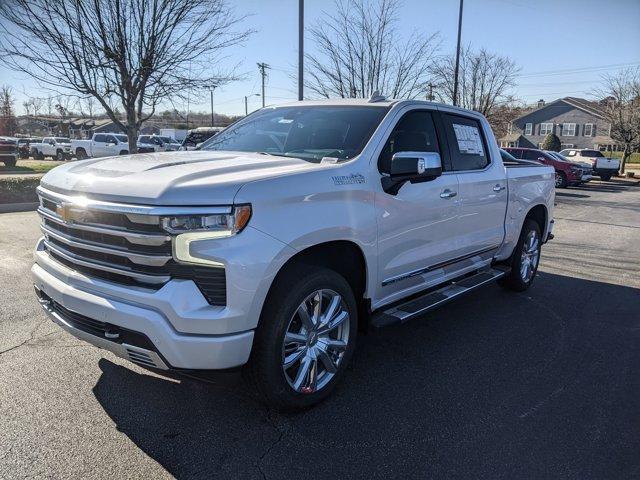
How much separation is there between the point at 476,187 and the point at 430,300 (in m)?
1.23

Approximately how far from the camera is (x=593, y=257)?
27.2 ft

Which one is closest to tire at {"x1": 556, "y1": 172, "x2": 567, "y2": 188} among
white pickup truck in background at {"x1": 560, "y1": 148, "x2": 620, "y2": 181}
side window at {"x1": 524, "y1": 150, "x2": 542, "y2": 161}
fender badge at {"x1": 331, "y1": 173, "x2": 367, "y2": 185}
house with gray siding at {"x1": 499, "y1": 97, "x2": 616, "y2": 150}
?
side window at {"x1": 524, "y1": 150, "x2": 542, "y2": 161}

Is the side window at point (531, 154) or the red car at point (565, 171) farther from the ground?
the side window at point (531, 154)

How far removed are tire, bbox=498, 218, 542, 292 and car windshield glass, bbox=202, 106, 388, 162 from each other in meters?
2.83

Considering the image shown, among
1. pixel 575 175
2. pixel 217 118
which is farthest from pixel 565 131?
pixel 217 118

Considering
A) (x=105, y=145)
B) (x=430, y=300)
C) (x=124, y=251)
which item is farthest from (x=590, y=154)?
(x=124, y=251)

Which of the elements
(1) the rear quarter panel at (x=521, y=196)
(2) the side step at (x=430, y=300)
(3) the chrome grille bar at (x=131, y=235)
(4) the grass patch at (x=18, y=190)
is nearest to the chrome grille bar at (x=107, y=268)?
(3) the chrome grille bar at (x=131, y=235)

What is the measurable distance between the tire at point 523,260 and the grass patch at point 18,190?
1130 centimetres

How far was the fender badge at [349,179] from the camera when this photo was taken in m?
3.18

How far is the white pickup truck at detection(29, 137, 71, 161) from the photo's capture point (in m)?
36.9

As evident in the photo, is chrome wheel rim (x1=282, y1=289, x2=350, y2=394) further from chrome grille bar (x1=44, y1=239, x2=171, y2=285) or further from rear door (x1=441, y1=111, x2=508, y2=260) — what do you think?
rear door (x1=441, y1=111, x2=508, y2=260)

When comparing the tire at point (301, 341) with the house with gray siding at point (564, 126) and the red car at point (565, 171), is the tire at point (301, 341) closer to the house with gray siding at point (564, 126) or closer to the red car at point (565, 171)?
the red car at point (565, 171)

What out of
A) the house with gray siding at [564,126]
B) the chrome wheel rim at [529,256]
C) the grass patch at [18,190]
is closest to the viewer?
the chrome wheel rim at [529,256]

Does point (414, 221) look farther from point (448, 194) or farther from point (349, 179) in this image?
point (349, 179)
